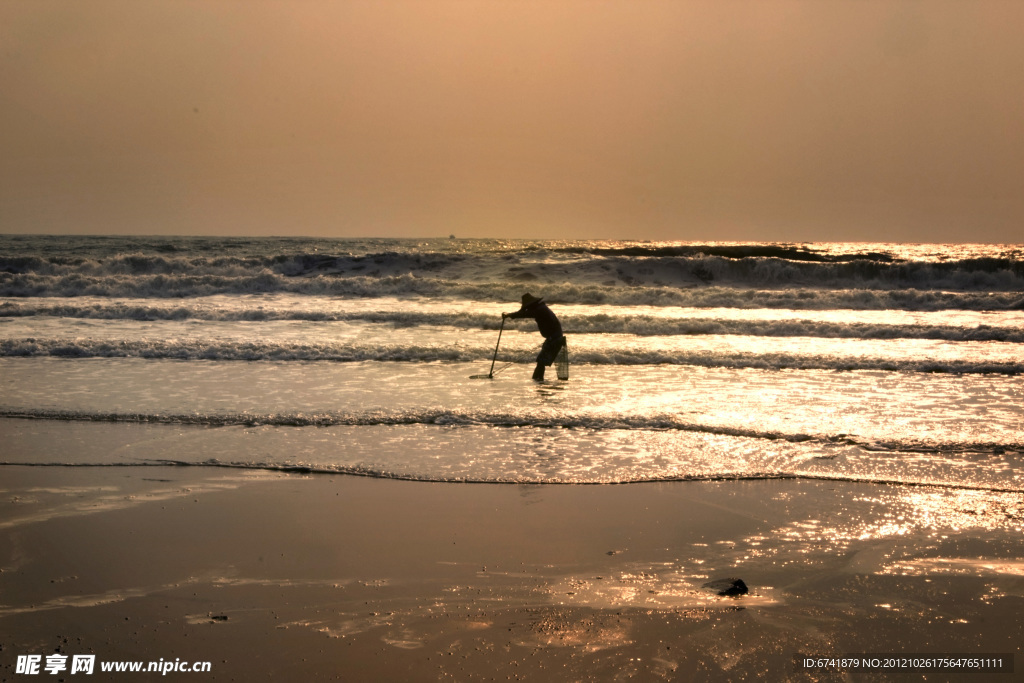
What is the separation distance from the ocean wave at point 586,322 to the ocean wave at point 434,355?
A: 3.74 metres

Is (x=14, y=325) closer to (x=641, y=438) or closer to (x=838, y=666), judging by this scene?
(x=641, y=438)

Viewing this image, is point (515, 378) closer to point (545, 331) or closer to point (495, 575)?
point (545, 331)

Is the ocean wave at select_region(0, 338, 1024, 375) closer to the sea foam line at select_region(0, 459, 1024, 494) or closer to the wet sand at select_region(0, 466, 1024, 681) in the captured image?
the sea foam line at select_region(0, 459, 1024, 494)

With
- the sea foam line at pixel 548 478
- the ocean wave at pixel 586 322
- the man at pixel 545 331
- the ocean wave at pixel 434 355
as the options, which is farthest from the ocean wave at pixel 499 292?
the sea foam line at pixel 548 478

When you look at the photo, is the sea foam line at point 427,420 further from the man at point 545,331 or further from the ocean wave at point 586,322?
the ocean wave at point 586,322

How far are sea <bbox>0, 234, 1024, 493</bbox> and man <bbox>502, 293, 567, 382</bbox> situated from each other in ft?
1.26

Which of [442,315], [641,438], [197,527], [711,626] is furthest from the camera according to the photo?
[442,315]

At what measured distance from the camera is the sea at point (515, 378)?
24.8 feet

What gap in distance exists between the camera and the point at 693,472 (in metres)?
7.08

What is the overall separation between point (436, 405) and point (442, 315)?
9.94m

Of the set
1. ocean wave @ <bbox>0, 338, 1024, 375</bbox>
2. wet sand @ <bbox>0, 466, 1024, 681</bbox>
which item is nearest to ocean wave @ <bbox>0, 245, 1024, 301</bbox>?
ocean wave @ <bbox>0, 338, 1024, 375</bbox>

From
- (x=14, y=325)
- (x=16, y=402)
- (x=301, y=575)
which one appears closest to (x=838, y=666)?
(x=301, y=575)

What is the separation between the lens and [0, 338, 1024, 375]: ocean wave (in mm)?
13555

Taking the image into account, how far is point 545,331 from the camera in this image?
12.9 meters
